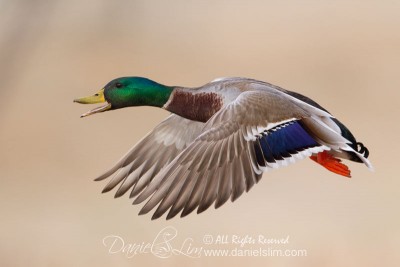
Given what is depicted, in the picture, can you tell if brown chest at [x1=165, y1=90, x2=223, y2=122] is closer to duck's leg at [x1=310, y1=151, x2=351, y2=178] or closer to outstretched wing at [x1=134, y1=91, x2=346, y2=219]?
outstretched wing at [x1=134, y1=91, x2=346, y2=219]

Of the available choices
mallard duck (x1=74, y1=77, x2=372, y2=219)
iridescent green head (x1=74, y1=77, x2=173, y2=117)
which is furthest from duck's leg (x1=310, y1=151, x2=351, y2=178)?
iridescent green head (x1=74, y1=77, x2=173, y2=117)

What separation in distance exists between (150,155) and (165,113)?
0.20 m

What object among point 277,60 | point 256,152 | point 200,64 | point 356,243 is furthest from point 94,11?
point 356,243

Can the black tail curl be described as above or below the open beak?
below

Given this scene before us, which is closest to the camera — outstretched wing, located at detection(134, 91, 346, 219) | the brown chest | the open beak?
outstretched wing, located at detection(134, 91, 346, 219)

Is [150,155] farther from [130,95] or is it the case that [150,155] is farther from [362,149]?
[362,149]

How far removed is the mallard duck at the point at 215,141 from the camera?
10.0 ft

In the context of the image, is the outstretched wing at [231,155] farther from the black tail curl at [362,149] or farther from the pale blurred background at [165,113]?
the black tail curl at [362,149]

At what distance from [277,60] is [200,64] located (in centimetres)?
34

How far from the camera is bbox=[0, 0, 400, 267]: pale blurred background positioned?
337 centimetres

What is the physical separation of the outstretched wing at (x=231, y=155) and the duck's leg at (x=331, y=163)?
0.34 feet

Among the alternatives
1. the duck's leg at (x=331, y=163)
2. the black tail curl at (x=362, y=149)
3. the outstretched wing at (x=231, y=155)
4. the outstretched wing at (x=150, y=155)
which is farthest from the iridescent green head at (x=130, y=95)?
the black tail curl at (x=362, y=149)

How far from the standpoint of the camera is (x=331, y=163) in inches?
131

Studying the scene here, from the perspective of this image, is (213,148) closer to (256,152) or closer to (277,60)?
(256,152)
